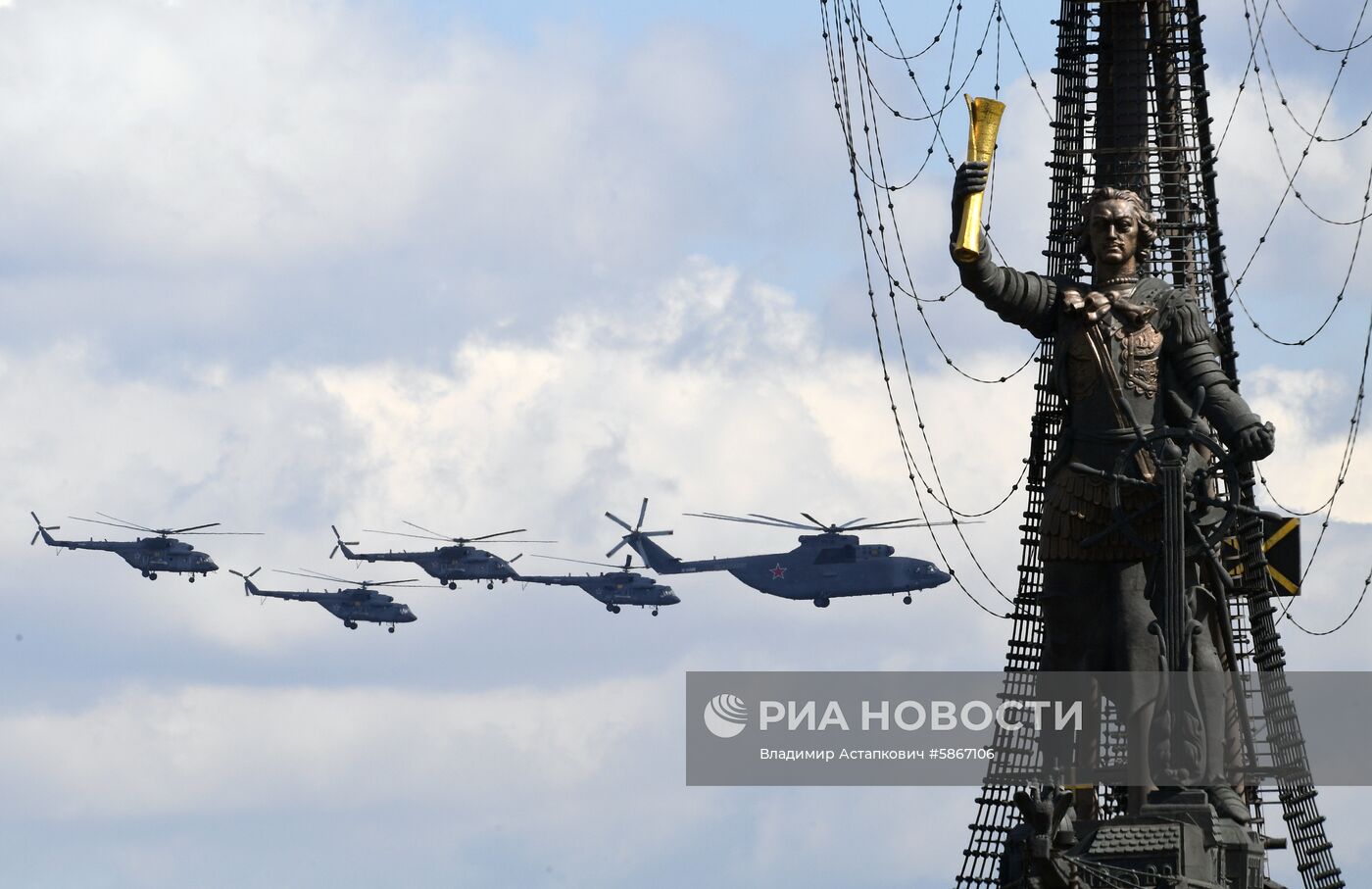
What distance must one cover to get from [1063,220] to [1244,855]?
12.4m

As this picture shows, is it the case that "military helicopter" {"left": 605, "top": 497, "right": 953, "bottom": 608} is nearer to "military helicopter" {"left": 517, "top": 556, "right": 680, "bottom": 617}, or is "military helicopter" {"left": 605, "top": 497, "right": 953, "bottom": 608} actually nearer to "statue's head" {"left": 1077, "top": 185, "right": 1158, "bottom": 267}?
"military helicopter" {"left": 517, "top": 556, "right": 680, "bottom": 617}

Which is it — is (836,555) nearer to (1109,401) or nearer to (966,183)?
(1109,401)

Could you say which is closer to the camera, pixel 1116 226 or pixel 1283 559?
pixel 1116 226

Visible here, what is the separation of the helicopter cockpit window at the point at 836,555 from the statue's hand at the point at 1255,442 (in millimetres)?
107004

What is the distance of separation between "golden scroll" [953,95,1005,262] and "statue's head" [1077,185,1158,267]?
199 cm

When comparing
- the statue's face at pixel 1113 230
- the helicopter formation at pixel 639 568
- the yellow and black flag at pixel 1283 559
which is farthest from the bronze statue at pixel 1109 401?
the helicopter formation at pixel 639 568

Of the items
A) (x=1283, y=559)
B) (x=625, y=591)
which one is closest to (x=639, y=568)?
(x=625, y=591)

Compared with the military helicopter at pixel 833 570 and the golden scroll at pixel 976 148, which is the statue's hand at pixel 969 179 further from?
the military helicopter at pixel 833 570

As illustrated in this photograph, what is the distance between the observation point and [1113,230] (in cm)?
3450

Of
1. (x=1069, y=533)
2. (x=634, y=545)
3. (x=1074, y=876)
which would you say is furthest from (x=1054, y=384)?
(x=634, y=545)

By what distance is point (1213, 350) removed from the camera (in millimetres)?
35156

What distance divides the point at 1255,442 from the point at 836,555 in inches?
4249

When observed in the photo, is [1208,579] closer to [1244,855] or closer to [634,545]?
[1244,855]

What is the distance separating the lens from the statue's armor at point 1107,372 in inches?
1353
